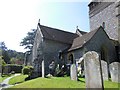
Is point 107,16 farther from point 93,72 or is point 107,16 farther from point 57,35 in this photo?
point 93,72

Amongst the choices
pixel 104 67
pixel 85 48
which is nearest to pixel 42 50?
pixel 85 48

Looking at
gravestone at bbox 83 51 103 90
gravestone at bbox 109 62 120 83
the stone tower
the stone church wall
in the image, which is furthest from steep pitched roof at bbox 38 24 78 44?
gravestone at bbox 83 51 103 90

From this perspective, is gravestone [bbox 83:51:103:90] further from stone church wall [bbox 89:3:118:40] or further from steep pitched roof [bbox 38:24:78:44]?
stone church wall [bbox 89:3:118:40]

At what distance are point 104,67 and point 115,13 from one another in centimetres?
1823

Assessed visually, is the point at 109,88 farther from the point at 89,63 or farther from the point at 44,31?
the point at 44,31

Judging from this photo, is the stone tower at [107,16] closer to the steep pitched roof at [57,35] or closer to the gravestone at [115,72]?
the steep pitched roof at [57,35]

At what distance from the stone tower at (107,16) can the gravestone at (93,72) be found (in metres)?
20.1

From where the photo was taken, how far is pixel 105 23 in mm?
31906

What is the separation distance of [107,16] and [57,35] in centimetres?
1005

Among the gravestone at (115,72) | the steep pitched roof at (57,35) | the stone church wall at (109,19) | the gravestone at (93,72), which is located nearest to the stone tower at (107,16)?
the stone church wall at (109,19)

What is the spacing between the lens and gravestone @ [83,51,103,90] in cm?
804

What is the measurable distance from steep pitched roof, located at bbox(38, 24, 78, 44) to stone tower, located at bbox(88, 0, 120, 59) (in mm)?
5690

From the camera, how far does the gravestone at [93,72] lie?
316 inches

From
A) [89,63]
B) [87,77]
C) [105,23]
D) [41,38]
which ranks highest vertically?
[105,23]
